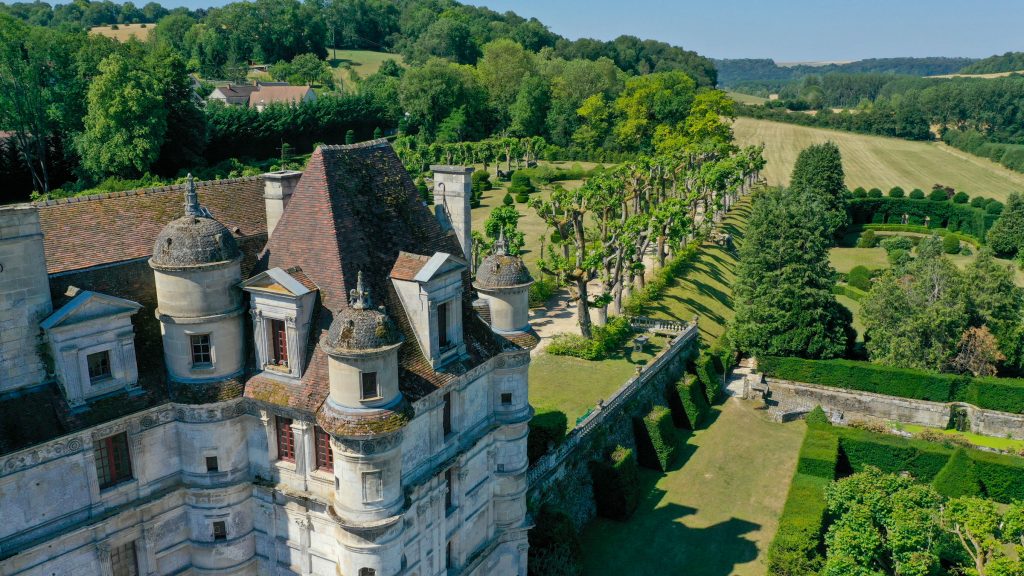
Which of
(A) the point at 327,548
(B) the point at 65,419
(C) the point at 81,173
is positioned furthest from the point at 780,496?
(C) the point at 81,173

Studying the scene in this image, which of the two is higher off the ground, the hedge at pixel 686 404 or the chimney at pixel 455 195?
the chimney at pixel 455 195

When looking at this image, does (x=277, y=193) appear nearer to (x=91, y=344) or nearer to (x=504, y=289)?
(x=91, y=344)

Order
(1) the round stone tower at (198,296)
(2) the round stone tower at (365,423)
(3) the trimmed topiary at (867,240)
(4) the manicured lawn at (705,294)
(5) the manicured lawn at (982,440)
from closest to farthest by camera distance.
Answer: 1. (2) the round stone tower at (365,423)
2. (1) the round stone tower at (198,296)
3. (5) the manicured lawn at (982,440)
4. (4) the manicured lawn at (705,294)
5. (3) the trimmed topiary at (867,240)

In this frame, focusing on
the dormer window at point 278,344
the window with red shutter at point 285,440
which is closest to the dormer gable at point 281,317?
the dormer window at point 278,344

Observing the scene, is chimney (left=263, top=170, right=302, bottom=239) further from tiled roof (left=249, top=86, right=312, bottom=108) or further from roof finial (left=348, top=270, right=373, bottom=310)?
tiled roof (left=249, top=86, right=312, bottom=108)

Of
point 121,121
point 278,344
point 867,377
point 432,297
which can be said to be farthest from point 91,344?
point 121,121

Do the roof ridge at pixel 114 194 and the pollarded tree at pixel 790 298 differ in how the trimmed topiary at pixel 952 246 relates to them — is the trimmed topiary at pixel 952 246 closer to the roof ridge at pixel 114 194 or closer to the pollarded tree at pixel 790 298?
the pollarded tree at pixel 790 298

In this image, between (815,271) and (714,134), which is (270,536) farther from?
(714,134)
